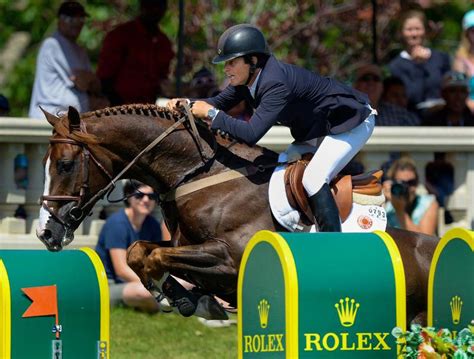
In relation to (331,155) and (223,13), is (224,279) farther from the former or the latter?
(223,13)

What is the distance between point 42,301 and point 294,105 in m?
1.93

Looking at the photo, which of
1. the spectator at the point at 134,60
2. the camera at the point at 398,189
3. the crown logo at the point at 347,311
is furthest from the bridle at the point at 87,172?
the spectator at the point at 134,60

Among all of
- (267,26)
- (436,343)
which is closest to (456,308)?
(436,343)

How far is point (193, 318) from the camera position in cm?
1166

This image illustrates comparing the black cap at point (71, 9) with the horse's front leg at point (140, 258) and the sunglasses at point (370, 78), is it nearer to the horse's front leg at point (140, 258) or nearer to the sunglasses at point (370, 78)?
the sunglasses at point (370, 78)

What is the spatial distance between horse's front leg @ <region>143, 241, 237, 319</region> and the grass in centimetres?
181

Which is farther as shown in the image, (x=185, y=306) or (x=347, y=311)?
(x=185, y=306)

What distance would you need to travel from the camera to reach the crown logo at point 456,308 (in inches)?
289

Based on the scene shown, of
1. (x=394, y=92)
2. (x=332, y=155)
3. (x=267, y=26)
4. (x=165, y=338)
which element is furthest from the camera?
(x=267, y=26)

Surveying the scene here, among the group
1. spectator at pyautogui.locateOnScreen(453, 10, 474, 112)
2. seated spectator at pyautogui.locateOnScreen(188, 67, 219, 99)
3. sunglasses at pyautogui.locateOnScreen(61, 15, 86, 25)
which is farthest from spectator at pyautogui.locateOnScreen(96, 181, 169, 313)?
spectator at pyautogui.locateOnScreen(453, 10, 474, 112)

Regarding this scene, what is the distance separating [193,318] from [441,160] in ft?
8.48

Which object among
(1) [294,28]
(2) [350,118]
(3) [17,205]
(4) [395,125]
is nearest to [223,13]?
(1) [294,28]

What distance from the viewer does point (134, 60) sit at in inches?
503

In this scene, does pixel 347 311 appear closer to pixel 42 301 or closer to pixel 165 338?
pixel 42 301
